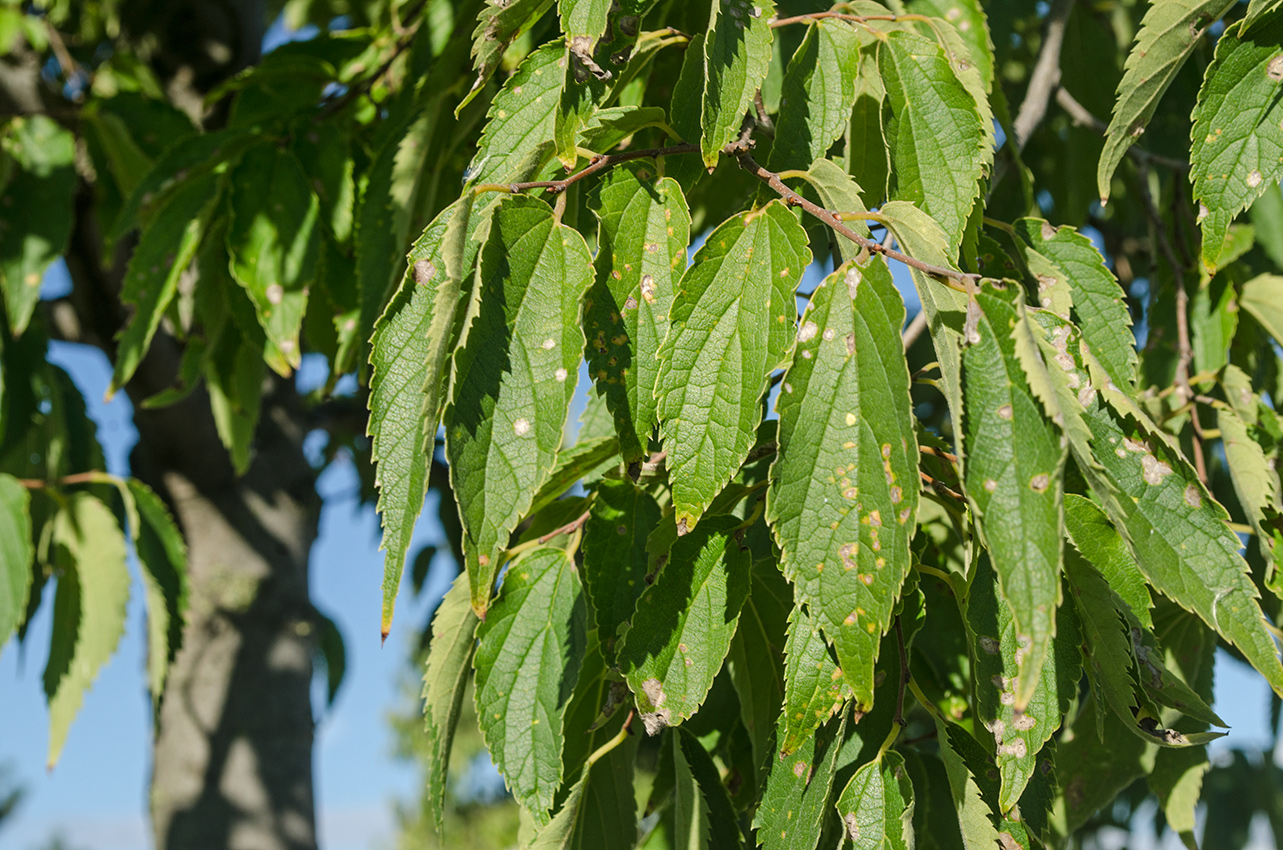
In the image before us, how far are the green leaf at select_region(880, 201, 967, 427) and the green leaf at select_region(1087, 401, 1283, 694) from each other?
4.8 inches

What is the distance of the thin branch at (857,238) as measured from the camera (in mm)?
526

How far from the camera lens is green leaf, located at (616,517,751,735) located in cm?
63

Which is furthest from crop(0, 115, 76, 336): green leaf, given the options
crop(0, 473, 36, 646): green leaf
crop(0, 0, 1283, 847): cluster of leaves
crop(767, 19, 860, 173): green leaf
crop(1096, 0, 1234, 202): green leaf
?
crop(1096, 0, 1234, 202): green leaf

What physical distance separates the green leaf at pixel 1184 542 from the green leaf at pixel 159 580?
117cm

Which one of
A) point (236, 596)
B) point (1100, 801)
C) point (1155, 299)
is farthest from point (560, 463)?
point (236, 596)

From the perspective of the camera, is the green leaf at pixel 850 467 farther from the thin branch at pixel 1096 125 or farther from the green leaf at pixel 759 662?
the thin branch at pixel 1096 125

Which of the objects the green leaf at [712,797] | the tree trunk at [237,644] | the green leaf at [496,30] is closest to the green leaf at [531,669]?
the green leaf at [712,797]

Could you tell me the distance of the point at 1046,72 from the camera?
112cm

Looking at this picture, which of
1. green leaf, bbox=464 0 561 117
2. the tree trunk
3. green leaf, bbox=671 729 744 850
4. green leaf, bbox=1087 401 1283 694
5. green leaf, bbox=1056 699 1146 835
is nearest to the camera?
green leaf, bbox=1087 401 1283 694

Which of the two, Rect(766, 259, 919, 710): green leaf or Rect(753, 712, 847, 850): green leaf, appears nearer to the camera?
Rect(766, 259, 919, 710): green leaf

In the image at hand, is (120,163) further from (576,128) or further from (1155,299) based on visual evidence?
(1155,299)

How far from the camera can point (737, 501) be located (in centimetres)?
71

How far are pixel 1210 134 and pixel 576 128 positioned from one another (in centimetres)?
45

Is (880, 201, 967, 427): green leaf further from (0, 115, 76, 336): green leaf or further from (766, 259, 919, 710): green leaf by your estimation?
(0, 115, 76, 336): green leaf
